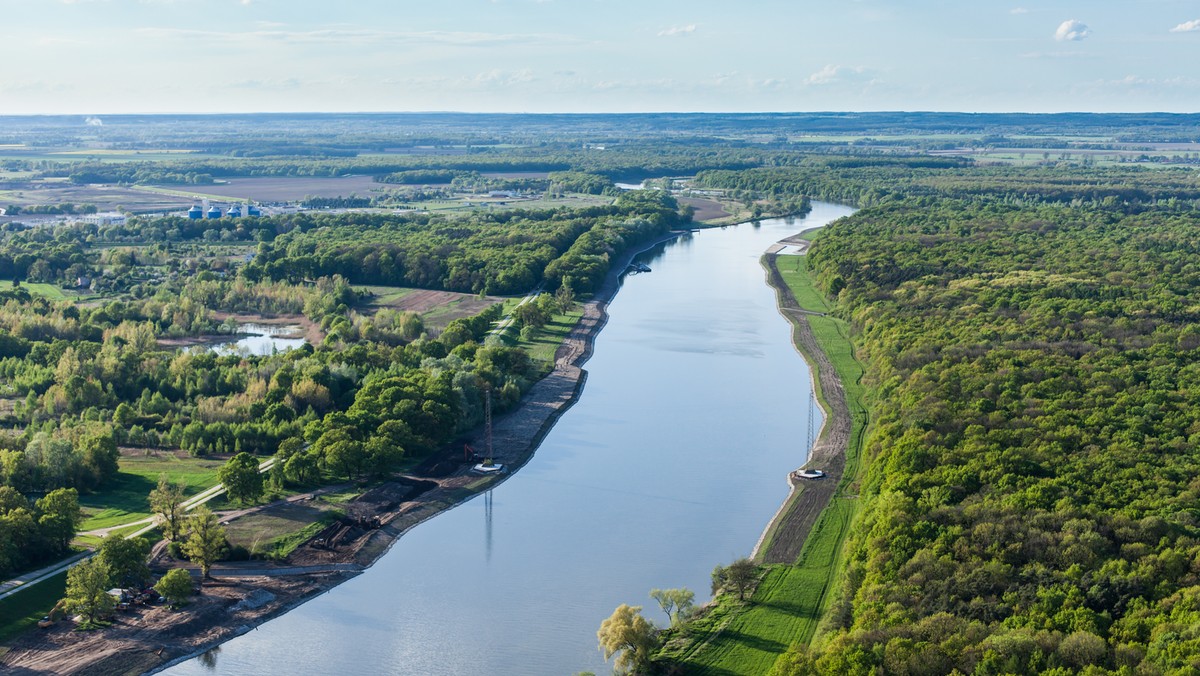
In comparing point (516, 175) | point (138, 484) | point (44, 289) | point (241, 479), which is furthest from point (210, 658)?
point (516, 175)

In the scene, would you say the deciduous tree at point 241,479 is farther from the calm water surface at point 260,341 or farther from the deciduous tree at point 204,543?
the calm water surface at point 260,341

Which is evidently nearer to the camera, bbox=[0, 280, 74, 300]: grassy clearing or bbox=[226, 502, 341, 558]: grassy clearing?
bbox=[226, 502, 341, 558]: grassy clearing

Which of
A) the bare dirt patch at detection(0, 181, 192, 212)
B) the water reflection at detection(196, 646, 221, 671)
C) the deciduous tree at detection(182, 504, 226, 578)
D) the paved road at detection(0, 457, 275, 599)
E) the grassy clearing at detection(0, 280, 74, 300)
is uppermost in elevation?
the bare dirt patch at detection(0, 181, 192, 212)

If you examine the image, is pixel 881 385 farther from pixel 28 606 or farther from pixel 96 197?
pixel 96 197

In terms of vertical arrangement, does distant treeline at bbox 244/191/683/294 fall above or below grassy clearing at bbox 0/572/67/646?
above

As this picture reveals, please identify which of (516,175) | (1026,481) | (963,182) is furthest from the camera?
(516,175)

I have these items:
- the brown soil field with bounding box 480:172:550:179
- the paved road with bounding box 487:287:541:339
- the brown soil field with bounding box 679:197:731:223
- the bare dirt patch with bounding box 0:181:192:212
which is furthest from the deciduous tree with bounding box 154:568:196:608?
the brown soil field with bounding box 480:172:550:179

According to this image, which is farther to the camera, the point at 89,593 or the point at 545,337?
the point at 545,337

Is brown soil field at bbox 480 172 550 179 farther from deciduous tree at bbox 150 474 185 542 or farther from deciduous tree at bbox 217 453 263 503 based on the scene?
deciduous tree at bbox 150 474 185 542
